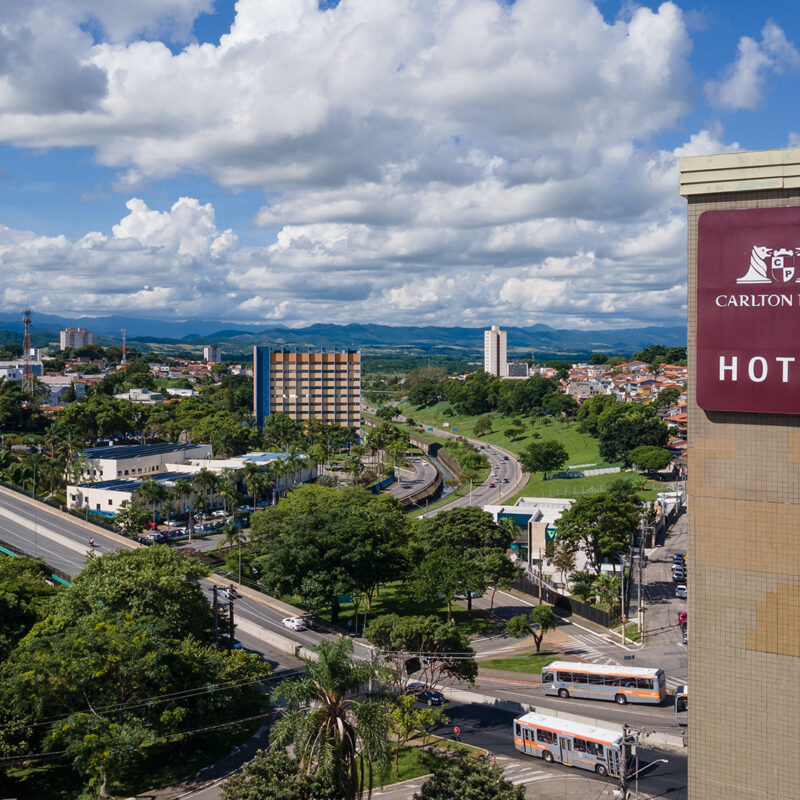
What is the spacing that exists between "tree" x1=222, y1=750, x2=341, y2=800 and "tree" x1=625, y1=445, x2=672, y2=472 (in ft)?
233

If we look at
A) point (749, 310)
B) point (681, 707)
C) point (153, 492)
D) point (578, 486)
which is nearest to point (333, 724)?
point (749, 310)

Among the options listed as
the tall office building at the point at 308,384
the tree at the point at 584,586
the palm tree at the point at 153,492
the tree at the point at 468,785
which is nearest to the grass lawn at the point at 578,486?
the tree at the point at 584,586

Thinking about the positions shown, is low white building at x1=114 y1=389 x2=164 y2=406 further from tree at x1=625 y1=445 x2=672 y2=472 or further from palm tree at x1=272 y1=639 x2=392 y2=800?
palm tree at x1=272 y1=639 x2=392 y2=800

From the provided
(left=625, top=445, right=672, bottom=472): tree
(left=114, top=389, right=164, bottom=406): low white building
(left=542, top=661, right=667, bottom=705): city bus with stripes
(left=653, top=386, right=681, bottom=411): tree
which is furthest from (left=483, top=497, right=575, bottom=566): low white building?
(left=114, top=389, right=164, bottom=406): low white building

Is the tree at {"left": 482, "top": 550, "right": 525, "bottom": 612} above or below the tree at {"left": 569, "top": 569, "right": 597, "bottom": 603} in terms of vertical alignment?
above

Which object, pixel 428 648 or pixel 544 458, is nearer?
pixel 428 648

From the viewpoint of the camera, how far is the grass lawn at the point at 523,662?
35.3 meters

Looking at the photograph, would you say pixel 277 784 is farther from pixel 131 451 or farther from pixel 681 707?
pixel 131 451

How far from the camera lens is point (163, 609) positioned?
3022 centimetres

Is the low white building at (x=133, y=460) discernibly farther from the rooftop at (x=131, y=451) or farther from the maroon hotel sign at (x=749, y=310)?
the maroon hotel sign at (x=749, y=310)

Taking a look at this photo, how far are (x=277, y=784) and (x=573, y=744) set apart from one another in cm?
1102

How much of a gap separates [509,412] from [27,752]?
12257 centimetres

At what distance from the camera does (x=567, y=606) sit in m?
44.2

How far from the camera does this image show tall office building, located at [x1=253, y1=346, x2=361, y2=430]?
11556 cm
